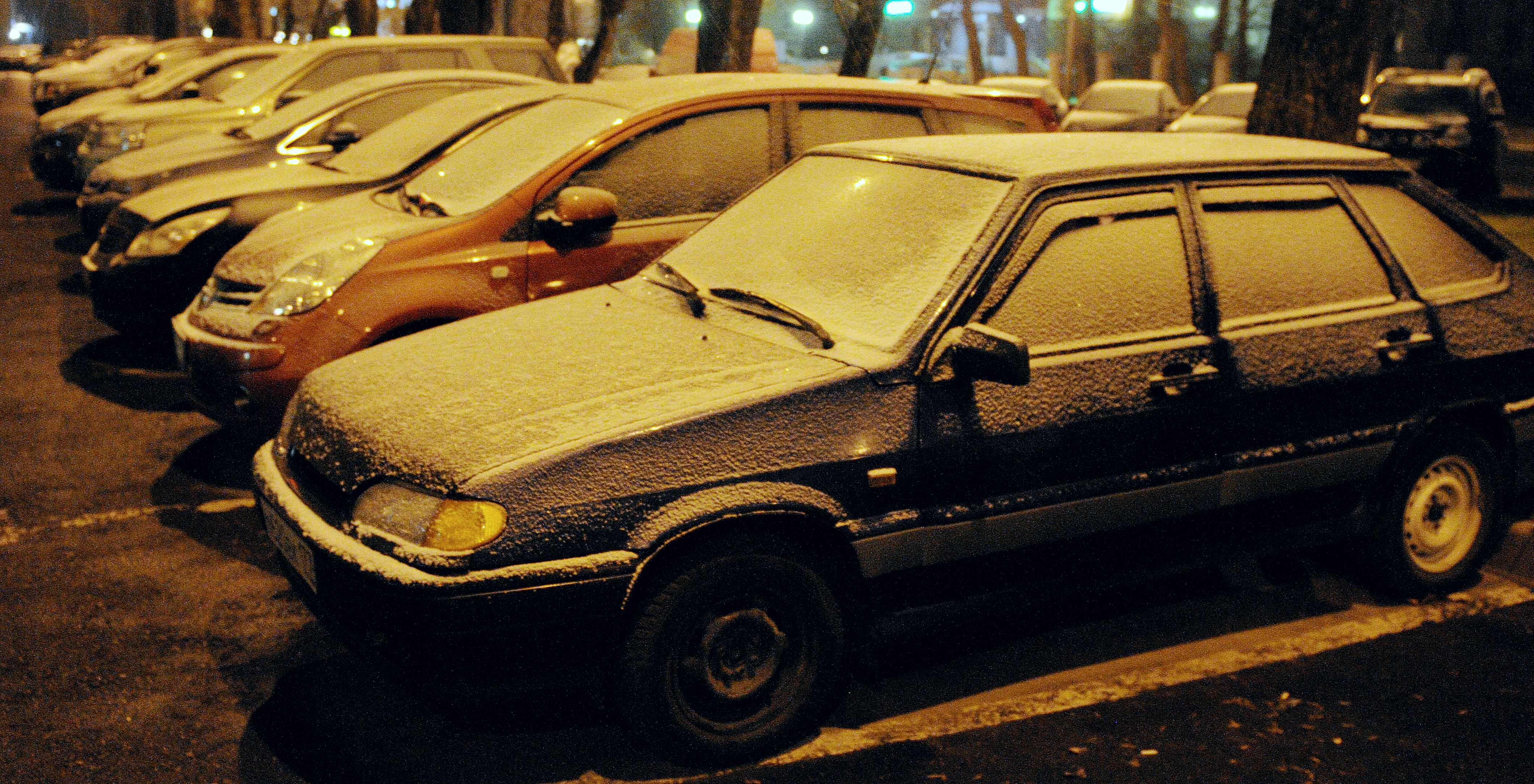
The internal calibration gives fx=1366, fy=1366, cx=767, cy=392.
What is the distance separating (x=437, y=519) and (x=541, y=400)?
0.45 meters

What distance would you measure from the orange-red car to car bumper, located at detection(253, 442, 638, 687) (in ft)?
7.59

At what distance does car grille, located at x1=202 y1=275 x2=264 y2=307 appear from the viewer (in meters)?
5.73

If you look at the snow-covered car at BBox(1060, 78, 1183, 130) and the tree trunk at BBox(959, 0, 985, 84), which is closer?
the snow-covered car at BBox(1060, 78, 1183, 130)

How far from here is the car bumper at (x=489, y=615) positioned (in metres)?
3.12

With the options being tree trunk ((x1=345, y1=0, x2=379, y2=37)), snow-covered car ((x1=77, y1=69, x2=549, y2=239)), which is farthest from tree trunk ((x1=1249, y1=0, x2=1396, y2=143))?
tree trunk ((x1=345, y1=0, x2=379, y2=37))

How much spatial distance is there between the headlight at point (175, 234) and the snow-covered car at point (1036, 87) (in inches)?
678

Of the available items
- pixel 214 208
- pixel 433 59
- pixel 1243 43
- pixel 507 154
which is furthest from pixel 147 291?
pixel 1243 43

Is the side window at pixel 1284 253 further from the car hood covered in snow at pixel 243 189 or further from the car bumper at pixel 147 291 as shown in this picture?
the car bumper at pixel 147 291

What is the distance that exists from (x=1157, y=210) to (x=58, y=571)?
12.7ft

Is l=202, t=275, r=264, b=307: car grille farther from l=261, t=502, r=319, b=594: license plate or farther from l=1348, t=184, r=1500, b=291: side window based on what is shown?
l=1348, t=184, r=1500, b=291: side window

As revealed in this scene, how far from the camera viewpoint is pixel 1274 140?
478 centimetres

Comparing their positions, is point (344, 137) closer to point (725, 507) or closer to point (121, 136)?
point (121, 136)

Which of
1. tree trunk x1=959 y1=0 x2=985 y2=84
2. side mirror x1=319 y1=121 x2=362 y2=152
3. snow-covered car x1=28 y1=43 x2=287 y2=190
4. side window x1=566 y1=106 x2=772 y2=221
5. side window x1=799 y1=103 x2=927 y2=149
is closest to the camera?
side window x1=566 y1=106 x2=772 y2=221

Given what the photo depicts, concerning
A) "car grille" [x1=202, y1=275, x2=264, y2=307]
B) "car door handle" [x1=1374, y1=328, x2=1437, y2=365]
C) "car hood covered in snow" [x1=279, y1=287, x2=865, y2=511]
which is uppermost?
"car door handle" [x1=1374, y1=328, x2=1437, y2=365]
